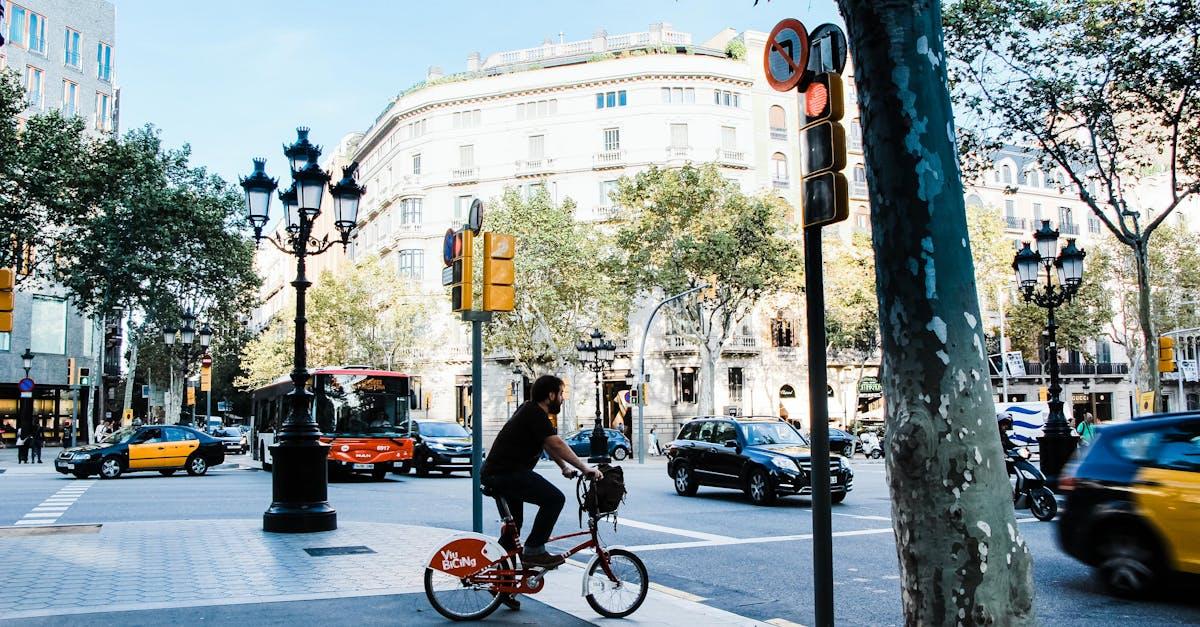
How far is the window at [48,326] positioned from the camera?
47750mm

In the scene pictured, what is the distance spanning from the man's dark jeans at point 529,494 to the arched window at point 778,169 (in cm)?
4933

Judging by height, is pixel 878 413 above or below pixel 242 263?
below

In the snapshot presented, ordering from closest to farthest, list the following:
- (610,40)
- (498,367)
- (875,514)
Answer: (875,514) < (498,367) < (610,40)

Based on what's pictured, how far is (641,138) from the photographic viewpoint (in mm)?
52625

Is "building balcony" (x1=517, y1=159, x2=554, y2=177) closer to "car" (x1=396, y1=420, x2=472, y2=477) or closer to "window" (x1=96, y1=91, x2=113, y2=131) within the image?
"window" (x1=96, y1=91, x2=113, y2=131)

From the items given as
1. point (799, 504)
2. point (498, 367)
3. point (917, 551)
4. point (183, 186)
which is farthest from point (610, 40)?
point (917, 551)

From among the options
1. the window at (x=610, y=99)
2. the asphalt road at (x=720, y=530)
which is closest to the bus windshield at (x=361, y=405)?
the asphalt road at (x=720, y=530)

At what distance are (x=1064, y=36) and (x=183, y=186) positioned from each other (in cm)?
3238

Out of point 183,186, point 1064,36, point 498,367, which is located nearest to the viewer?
A: point 1064,36

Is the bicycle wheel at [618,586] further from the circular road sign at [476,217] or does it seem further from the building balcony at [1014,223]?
the building balcony at [1014,223]

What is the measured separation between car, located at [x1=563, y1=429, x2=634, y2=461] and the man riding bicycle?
1167 inches

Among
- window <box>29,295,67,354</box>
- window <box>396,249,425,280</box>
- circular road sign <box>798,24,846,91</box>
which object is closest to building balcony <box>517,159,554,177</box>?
window <box>396,249,425,280</box>

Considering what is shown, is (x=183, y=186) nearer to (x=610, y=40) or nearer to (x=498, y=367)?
(x=498, y=367)

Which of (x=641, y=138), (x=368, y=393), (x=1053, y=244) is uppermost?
(x=641, y=138)
